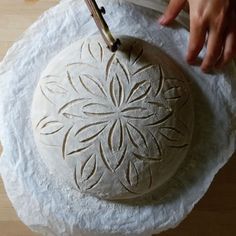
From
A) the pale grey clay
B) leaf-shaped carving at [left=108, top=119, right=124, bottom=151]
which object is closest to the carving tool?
the pale grey clay

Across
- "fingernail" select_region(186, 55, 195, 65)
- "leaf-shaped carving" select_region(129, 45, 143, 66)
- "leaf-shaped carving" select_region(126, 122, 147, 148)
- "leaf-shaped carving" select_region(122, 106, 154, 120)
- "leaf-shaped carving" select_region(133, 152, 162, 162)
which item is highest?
"leaf-shaped carving" select_region(129, 45, 143, 66)

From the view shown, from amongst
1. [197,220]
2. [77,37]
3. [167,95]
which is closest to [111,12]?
[77,37]

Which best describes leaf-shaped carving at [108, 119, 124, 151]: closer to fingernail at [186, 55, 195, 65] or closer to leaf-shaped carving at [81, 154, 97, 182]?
leaf-shaped carving at [81, 154, 97, 182]

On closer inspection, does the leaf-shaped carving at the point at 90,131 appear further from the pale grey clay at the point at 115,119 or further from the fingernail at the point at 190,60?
the fingernail at the point at 190,60

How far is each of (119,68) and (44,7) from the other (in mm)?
443

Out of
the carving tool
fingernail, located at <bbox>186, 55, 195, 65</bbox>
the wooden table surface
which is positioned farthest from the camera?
the wooden table surface

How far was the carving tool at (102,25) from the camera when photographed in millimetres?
759

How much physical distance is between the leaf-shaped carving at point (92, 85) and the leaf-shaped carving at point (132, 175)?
122 mm

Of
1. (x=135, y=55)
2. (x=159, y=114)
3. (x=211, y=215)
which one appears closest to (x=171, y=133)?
(x=159, y=114)

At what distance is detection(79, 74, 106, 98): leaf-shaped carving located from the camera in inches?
30.9

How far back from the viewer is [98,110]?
780mm

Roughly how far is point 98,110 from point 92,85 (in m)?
0.04

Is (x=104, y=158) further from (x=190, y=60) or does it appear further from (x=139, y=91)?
(x=190, y=60)

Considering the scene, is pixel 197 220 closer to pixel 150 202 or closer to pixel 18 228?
pixel 150 202
